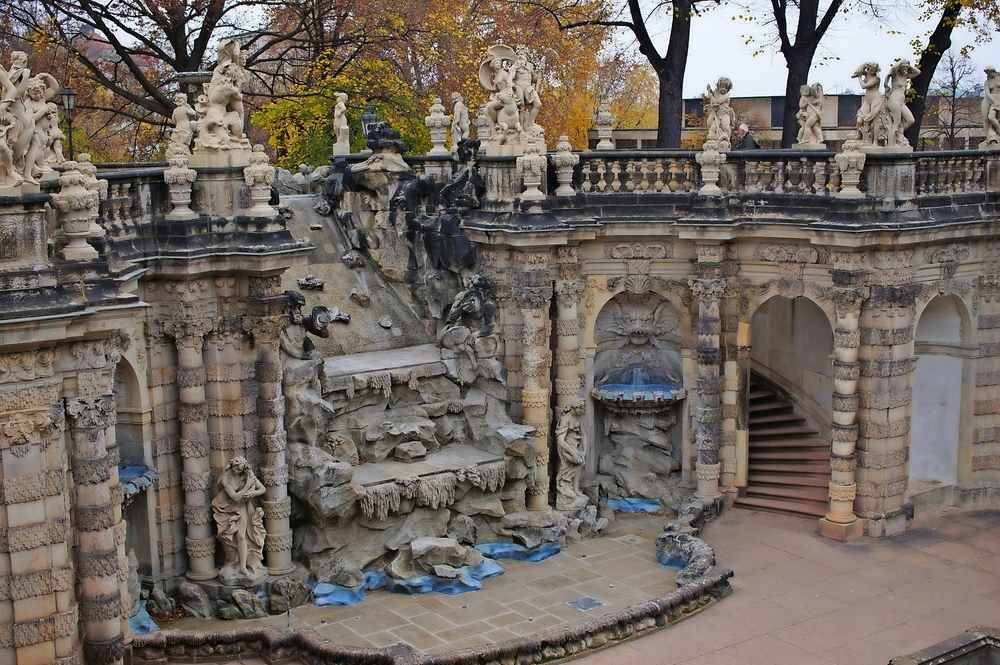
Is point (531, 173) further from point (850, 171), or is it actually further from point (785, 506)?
point (785, 506)

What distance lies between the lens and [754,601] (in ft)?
65.9

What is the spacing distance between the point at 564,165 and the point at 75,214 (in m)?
10.0

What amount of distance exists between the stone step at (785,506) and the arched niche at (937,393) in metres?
1.92

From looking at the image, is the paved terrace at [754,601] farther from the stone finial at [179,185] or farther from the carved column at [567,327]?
the stone finial at [179,185]

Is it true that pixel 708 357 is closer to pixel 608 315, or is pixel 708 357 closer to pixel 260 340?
pixel 608 315

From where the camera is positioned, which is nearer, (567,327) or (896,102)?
(896,102)

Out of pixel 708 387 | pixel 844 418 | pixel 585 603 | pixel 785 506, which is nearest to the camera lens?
pixel 585 603

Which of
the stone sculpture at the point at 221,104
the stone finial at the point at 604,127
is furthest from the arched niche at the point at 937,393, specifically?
the stone sculpture at the point at 221,104

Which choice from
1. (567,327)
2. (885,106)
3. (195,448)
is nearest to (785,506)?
(567,327)

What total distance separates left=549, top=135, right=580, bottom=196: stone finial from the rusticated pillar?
626cm

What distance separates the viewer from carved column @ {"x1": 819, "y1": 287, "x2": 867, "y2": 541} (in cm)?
2227

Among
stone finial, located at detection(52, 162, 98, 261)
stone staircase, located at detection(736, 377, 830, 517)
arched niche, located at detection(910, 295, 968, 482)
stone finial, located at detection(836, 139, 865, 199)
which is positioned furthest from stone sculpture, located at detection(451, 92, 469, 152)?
stone finial, located at detection(52, 162, 98, 261)

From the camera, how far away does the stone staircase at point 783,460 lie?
79.5 ft

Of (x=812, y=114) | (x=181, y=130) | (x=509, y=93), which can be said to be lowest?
(x=181, y=130)
